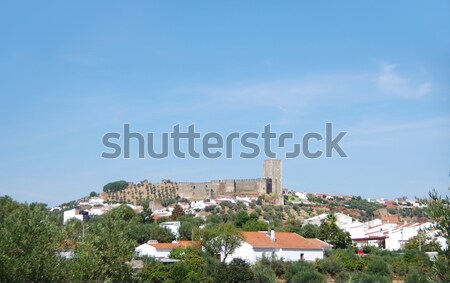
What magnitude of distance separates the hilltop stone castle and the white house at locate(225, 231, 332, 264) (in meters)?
69.8

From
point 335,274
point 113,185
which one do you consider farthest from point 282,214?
point 113,185

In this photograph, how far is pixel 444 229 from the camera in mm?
9391

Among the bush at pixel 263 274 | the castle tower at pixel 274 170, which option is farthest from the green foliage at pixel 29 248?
the castle tower at pixel 274 170

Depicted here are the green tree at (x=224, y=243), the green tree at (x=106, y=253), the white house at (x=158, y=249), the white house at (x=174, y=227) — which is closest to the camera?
the green tree at (x=106, y=253)

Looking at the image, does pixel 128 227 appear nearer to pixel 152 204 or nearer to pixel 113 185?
pixel 152 204

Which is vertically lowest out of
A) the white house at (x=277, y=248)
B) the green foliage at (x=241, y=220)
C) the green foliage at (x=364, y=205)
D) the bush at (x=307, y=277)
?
the bush at (x=307, y=277)

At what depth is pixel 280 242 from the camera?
45.8 meters

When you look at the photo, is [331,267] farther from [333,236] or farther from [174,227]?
[174,227]

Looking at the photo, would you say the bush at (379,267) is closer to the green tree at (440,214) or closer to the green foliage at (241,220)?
the green foliage at (241,220)

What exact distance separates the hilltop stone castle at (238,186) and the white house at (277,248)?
69.8 metres

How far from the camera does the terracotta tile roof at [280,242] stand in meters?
44.2

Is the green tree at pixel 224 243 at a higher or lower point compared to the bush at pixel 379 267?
higher

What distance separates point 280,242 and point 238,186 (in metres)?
75.8

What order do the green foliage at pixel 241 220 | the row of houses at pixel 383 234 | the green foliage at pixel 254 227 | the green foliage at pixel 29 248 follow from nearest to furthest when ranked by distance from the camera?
the green foliage at pixel 29 248 < the green foliage at pixel 254 227 < the row of houses at pixel 383 234 < the green foliage at pixel 241 220
